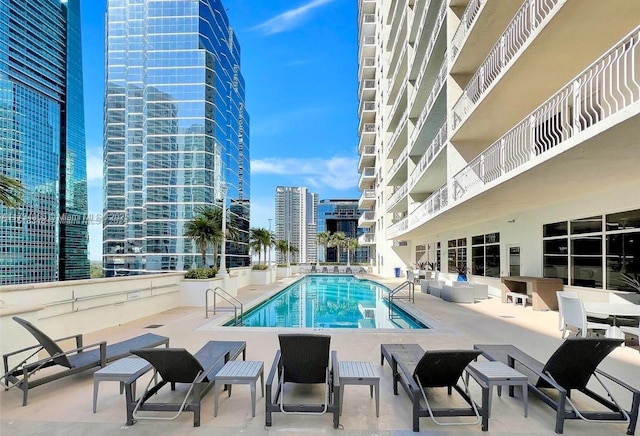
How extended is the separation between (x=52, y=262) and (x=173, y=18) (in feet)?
125

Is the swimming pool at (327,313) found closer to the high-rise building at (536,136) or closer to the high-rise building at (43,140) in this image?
the high-rise building at (536,136)

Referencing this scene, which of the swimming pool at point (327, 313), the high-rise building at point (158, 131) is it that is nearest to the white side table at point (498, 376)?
the swimming pool at point (327, 313)

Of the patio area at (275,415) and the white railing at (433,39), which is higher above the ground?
the white railing at (433,39)

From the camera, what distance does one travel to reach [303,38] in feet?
133

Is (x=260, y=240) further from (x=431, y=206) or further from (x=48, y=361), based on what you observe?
(x=48, y=361)

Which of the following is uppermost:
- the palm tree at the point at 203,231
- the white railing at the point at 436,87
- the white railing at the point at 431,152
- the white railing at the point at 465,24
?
the white railing at the point at 465,24

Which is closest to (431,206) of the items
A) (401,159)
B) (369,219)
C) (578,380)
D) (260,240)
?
(401,159)

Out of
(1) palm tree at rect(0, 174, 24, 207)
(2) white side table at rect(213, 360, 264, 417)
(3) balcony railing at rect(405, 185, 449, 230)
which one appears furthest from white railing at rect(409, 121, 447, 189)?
(1) palm tree at rect(0, 174, 24, 207)

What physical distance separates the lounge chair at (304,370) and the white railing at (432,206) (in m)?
9.66

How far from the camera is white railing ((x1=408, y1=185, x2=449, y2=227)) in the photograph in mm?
12469

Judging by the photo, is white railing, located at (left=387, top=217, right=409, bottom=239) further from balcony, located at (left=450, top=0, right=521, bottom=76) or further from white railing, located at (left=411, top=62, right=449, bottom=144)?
balcony, located at (left=450, top=0, right=521, bottom=76)

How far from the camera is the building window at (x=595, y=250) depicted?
7.68 meters

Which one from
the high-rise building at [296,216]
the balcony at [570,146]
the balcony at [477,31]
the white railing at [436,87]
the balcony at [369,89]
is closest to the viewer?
the balcony at [570,146]

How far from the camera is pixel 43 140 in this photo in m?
36.2
